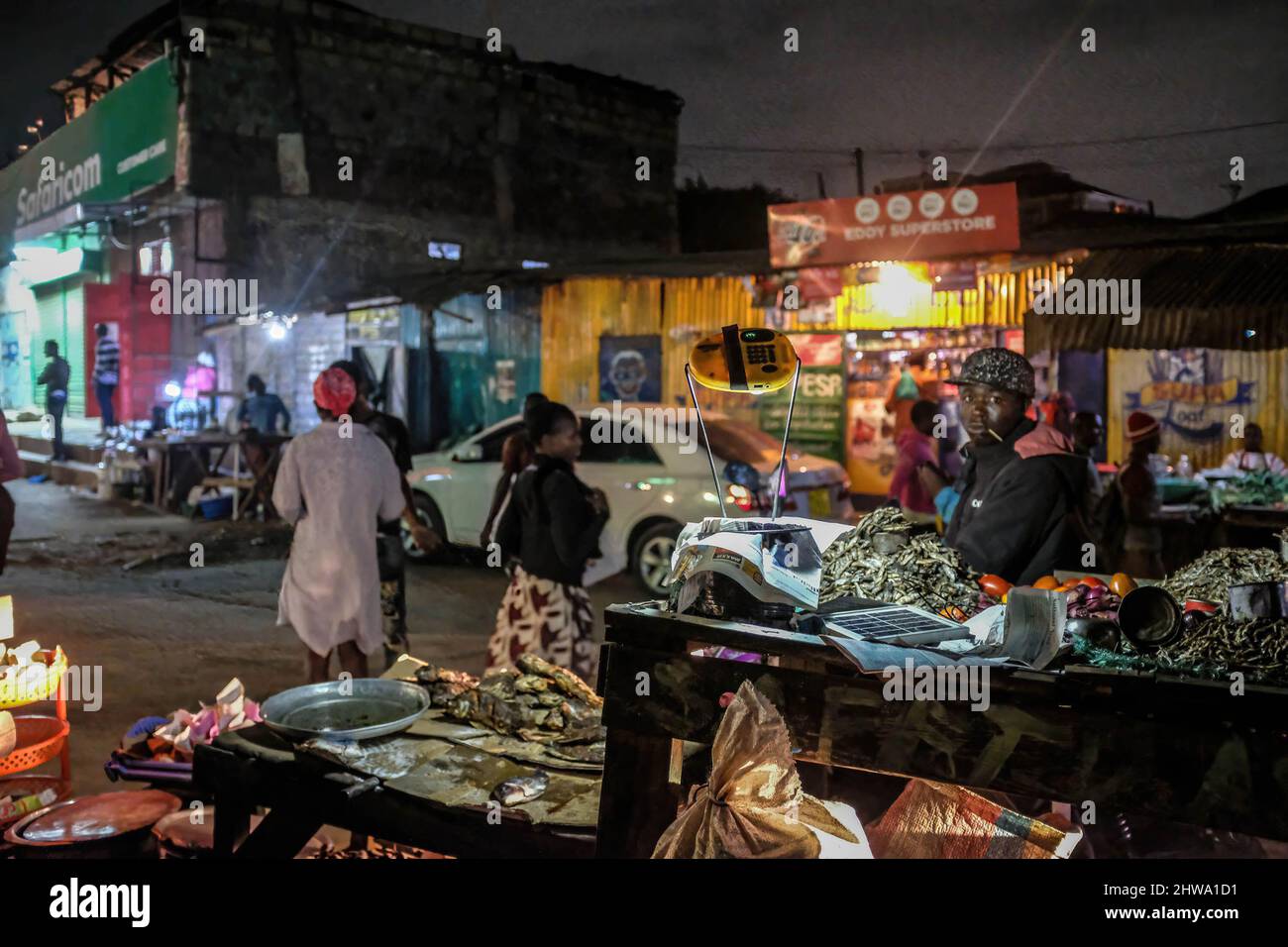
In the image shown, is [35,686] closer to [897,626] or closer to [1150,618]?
[897,626]

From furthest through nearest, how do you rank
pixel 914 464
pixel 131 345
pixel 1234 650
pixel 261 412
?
pixel 131 345, pixel 261 412, pixel 914 464, pixel 1234 650

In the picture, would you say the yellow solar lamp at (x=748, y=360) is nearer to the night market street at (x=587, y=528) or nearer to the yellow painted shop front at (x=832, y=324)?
the night market street at (x=587, y=528)

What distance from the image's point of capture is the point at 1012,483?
11.2 feet

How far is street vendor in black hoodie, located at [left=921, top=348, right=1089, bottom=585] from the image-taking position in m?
3.38

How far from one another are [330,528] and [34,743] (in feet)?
5.33

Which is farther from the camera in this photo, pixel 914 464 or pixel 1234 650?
pixel 914 464

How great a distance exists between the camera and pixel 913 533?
2.76m

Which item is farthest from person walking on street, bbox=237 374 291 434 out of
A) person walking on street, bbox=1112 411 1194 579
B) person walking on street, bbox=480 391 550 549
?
person walking on street, bbox=1112 411 1194 579

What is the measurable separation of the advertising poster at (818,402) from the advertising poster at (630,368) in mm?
1792

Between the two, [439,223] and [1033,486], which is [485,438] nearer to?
[1033,486]

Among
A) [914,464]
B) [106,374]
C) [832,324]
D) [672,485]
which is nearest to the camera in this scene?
[914,464]

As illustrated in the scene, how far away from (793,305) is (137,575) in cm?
892

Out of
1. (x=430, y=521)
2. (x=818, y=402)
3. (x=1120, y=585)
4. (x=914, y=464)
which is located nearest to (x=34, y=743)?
(x=1120, y=585)
